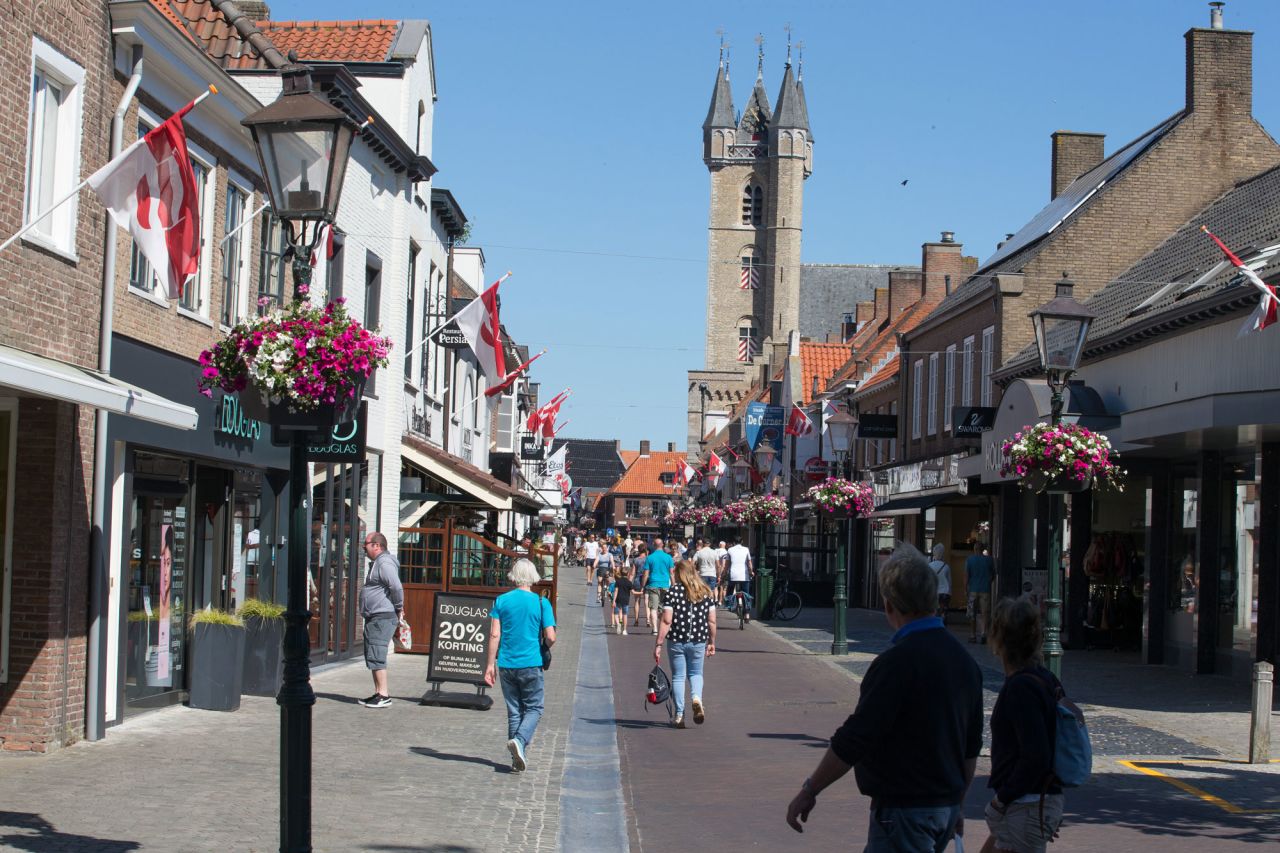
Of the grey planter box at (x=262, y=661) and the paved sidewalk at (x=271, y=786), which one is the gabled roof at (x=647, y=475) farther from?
the paved sidewalk at (x=271, y=786)

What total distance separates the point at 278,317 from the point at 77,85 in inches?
195

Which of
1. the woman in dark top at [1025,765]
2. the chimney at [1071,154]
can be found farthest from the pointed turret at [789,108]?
the woman in dark top at [1025,765]

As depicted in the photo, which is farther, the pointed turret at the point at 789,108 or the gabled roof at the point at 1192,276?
the pointed turret at the point at 789,108

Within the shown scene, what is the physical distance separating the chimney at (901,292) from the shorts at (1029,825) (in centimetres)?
5193

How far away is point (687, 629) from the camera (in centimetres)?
1493

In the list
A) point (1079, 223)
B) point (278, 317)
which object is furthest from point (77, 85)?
point (1079, 223)

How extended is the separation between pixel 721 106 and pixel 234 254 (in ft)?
355

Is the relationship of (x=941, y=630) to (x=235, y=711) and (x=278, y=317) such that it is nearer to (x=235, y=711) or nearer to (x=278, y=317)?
(x=278, y=317)

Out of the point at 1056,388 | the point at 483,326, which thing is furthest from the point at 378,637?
the point at 483,326

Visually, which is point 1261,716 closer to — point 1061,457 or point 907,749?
point 1061,457

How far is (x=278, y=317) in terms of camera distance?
7832 millimetres

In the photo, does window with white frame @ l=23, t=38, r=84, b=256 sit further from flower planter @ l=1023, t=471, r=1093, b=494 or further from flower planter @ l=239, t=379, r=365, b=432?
flower planter @ l=1023, t=471, r=1093, b=494

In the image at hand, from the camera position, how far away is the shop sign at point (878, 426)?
131ft

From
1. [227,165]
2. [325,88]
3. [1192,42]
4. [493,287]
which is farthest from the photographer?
[1192,42]
